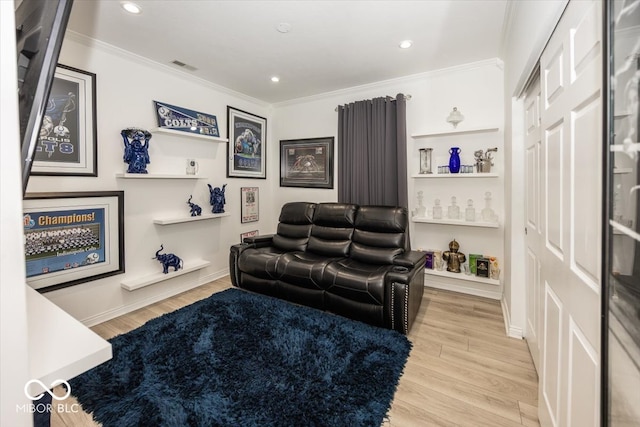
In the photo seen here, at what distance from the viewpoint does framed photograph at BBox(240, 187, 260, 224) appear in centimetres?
438

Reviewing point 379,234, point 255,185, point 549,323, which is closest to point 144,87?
point 255,185

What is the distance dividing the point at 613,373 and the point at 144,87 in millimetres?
3961

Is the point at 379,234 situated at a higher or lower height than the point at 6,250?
lower

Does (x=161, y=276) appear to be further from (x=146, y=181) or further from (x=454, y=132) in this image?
(x=454, y=132)

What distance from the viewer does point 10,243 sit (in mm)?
435

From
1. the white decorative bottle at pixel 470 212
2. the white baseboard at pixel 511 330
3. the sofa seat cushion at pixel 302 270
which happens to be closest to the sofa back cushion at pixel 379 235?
the sofa seat cushion at pixel 302 270

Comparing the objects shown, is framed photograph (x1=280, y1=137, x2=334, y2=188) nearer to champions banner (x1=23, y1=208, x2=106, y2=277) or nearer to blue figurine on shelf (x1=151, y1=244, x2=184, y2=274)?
blue figurine on shelf (x1=151, y1=244, x2=184, y2=274)

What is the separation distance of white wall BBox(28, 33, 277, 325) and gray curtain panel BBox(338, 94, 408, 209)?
1.63 m

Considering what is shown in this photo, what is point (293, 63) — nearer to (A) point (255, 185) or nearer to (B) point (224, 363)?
(A) point (255, 185)

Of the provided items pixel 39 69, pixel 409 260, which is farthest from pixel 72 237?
pixel 409 260

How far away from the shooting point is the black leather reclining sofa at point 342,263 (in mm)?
2529

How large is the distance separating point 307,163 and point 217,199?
1.47 m

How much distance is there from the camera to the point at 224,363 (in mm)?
2100

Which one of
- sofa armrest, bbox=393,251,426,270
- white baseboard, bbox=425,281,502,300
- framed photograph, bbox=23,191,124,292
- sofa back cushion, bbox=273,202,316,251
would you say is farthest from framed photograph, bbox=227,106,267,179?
white baseboard, bbox=425,281,502,300
